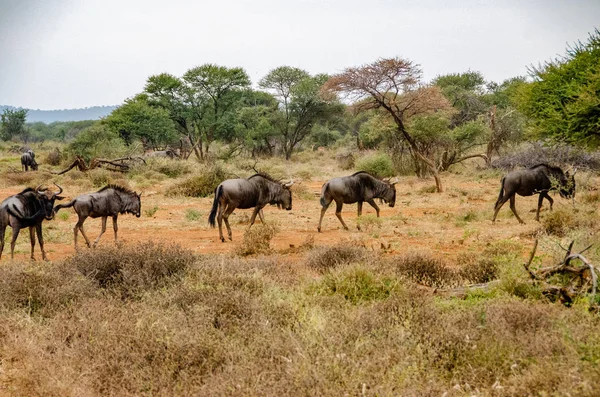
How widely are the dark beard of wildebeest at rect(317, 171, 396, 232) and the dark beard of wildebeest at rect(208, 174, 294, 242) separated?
109cm

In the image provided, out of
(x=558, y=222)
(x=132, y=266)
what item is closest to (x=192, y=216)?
(x=132, y=266)

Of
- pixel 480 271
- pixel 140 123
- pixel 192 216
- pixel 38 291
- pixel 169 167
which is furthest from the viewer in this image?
pixel 140 123

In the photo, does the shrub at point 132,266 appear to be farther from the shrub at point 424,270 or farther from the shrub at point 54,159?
the shrub at point 54,159

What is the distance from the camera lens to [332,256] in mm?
7957

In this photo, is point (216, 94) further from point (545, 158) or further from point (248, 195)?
point (248, 195)

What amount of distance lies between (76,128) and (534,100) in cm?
8471

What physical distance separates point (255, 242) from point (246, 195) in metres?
2.67

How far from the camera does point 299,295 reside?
586 cm

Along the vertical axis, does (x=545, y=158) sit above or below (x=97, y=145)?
below

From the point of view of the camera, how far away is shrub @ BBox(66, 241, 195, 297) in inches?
252

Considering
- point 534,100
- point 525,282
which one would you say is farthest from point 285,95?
point 525,282

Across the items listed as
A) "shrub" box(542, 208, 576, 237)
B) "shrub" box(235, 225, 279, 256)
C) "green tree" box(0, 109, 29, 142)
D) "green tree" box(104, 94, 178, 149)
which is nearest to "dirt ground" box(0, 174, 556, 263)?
"shrub" box(542, 208, 576, 237)

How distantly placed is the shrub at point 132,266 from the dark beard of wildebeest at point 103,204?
363cm

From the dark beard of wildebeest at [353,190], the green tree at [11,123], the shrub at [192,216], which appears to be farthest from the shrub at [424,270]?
the green tree at [11,123]
